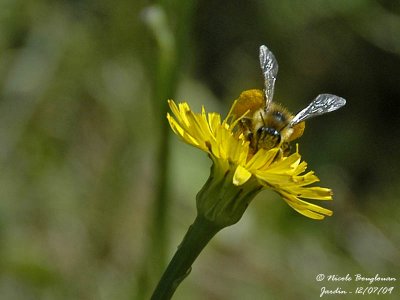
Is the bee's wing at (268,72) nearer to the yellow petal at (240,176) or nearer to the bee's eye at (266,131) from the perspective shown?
the bee's eye at (266,131)

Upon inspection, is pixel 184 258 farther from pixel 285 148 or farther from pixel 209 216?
pixel 285 148

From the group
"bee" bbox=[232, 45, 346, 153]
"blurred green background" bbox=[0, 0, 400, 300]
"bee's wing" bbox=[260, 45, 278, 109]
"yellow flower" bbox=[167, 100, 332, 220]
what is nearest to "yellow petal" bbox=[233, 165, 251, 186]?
"yellow flower" bbox=[167, 100, 332, 220]

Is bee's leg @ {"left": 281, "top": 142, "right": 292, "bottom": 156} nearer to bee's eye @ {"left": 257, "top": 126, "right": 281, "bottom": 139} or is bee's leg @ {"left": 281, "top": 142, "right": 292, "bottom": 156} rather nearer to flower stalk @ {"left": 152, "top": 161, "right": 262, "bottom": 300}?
bee's eye @ {"left": 257, "top": 126, "right": 281, "bottom": 139}

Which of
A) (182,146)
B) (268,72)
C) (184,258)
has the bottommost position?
(184,258)

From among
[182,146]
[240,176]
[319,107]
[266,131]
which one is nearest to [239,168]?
[240,176]

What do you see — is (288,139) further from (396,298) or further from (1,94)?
(1,94)

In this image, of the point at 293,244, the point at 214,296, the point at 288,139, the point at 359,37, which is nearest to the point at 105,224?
the point at 214,296
